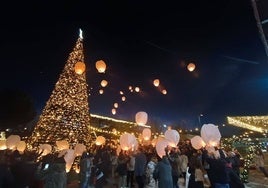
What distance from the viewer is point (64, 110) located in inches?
762

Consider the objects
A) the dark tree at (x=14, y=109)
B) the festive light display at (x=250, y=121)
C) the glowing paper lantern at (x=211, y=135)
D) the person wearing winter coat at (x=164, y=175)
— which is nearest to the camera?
the person wearing winter coat at (x=164, y=175)

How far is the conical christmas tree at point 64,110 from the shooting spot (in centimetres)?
1908

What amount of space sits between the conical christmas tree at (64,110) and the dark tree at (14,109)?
1963cm

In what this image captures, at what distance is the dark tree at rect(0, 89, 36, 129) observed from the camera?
36.0m

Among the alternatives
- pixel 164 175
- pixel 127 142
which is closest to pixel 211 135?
pixel 164 175

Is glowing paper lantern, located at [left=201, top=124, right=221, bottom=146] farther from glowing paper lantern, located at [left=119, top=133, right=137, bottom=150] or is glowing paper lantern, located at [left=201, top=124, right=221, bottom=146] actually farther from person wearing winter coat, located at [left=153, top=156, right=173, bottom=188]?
glowing paper lantern, located at [left=119, top=133, right=137, bottom=150]

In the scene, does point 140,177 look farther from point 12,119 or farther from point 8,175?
point 12,119

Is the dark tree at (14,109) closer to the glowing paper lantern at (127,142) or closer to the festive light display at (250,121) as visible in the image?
the glowing paper lantern at (127,142)

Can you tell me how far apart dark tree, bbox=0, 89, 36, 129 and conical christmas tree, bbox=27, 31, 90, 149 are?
64.4 feet

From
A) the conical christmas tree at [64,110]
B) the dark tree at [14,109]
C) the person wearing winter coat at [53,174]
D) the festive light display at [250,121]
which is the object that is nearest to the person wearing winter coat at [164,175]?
the person wearing winter coat at [53,174]

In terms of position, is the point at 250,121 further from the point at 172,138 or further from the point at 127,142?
the point at 127,142

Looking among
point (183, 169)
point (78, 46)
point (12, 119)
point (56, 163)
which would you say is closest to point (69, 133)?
point (78, 46)

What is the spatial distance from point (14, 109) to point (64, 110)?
2149cm

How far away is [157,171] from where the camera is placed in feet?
25.8
